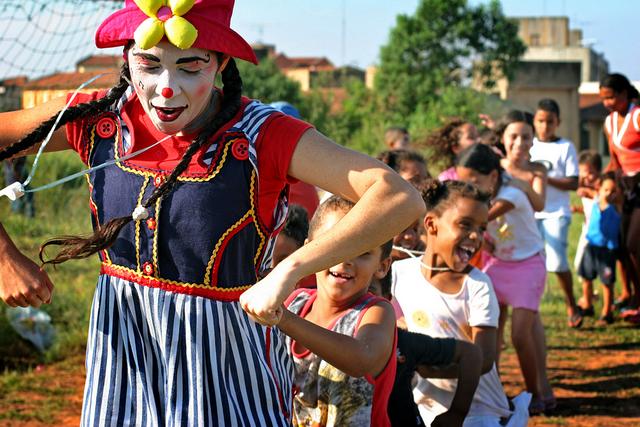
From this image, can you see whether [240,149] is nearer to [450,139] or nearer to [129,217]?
[129,217]

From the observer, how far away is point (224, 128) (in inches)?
112

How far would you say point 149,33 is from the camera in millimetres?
2732

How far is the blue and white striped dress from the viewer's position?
2.77 m

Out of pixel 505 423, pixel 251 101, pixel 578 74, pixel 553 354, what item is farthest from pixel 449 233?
pixel 578 74

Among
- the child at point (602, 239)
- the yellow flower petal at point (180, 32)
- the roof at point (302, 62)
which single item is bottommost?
the child at point (602, 239)

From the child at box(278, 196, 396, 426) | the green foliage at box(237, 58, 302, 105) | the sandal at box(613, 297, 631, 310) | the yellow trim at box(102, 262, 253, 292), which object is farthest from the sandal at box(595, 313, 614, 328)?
the green foliage at box(237, 58, 302, 105)

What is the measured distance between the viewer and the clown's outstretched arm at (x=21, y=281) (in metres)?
2.69

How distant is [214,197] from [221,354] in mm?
407

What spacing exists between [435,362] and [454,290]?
2.79ft

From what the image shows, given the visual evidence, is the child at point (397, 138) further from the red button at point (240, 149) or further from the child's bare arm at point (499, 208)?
the red button at point (240, 149)

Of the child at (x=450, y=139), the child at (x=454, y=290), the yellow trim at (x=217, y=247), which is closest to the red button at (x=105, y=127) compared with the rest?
the yellow trim at (x=217, y=247)

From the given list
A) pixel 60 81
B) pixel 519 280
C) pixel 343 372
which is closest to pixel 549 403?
pixel 519 280

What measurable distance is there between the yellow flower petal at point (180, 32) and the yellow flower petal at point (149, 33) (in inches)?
0.8

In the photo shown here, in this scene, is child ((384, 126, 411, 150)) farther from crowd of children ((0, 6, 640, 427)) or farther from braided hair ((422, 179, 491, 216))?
crowd of children ((0, 6, 640, 427))
